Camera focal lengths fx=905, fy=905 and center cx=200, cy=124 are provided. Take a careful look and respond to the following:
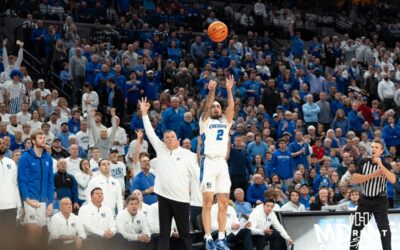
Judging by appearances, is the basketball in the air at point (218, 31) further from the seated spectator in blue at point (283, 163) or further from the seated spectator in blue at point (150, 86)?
the seated spectator in blue at point (150, 86)

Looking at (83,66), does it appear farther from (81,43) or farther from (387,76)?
(387,76)

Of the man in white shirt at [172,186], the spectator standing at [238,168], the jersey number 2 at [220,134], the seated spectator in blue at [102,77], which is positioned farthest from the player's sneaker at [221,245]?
the seated spectator in blue at [102,77]

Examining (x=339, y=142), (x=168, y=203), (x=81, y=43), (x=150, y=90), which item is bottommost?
(x=168, y=203)

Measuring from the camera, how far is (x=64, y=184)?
17.2m

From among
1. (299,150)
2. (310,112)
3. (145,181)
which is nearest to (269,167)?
(299,150)

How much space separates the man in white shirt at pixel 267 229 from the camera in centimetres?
1620

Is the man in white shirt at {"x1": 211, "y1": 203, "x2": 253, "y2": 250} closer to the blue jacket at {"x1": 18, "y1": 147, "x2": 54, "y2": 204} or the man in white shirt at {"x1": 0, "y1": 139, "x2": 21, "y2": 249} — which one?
the blue jacket at {"x1": 18, "y1": 147, "x2": 54, "y2": 204}

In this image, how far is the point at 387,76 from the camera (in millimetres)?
27812

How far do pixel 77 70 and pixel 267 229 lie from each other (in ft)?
28.5

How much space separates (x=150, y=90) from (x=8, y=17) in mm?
5207

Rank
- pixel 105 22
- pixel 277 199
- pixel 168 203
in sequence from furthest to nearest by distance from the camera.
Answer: pixel 105 22, pixel 277 199, pixel 168 203

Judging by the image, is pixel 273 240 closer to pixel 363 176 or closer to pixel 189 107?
pixel 363 176

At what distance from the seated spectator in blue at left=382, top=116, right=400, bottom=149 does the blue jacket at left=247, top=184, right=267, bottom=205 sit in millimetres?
6707

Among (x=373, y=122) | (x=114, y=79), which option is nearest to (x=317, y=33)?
(x=373, y=122)
